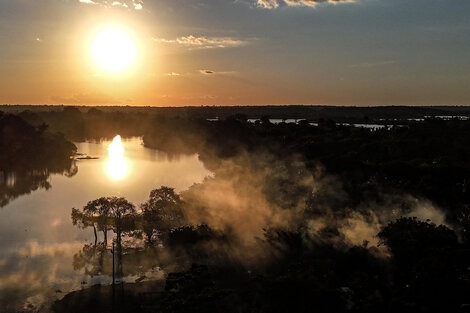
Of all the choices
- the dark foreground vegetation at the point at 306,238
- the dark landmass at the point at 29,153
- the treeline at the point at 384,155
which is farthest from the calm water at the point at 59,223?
the treeline at the point at 384,155

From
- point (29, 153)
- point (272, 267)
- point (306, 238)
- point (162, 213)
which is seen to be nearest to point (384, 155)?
point (306, 238)

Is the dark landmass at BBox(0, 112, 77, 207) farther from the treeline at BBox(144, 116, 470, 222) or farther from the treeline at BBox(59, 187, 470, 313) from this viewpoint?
the treeline at BBox(59, 187, 470, 313)

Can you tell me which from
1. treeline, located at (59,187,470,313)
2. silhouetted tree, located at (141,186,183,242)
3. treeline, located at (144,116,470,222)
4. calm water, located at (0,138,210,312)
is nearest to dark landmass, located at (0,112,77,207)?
calm water, located at (0,138,210,312)

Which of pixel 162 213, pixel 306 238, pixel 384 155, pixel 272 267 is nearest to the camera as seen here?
pixel 272 267

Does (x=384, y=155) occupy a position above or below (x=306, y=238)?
above

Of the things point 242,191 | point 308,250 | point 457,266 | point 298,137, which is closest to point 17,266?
point 308,250

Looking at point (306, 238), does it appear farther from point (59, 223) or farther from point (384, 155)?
point (59, 223)

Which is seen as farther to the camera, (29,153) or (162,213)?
(29,153)

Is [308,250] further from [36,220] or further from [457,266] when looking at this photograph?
[36,220]
